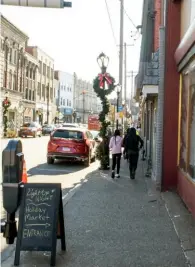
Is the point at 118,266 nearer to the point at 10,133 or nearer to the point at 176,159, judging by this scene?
the point at 176,159

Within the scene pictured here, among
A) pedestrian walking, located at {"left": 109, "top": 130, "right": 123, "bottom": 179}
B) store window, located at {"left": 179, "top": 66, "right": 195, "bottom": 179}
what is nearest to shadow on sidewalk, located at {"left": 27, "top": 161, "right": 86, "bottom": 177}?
pedestrian walking, located at {"left": 109, "top": 130, "right": 123, "bottom": 179}

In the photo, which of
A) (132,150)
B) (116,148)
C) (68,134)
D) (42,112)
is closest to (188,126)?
(132,150)

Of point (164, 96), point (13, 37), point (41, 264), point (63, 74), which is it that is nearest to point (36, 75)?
point (13, 37)

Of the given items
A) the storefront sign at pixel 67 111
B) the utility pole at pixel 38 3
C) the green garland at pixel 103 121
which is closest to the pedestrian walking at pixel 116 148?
the green garland at pixel 103 121

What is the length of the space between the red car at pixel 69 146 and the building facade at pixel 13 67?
32042mm

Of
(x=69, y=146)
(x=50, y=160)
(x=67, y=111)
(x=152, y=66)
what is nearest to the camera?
(x=152, y=66)

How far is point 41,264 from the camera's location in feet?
15.9

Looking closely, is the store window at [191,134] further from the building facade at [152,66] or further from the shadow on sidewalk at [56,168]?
the shadow on sidewalk at [56,168]

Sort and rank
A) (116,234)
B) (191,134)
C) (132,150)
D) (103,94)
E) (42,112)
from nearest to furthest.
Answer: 1. (116,234)
2. (191,134)
3. (132,150)
4. (103,94)
5. (42,112)

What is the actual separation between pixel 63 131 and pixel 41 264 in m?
11.9

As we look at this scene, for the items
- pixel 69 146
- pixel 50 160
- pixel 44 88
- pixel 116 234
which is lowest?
pixel 116 234

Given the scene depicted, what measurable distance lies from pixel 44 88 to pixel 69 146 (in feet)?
187

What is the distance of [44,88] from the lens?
71938 mm

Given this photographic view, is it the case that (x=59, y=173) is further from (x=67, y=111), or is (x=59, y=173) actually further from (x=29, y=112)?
(x=67, y=111)
